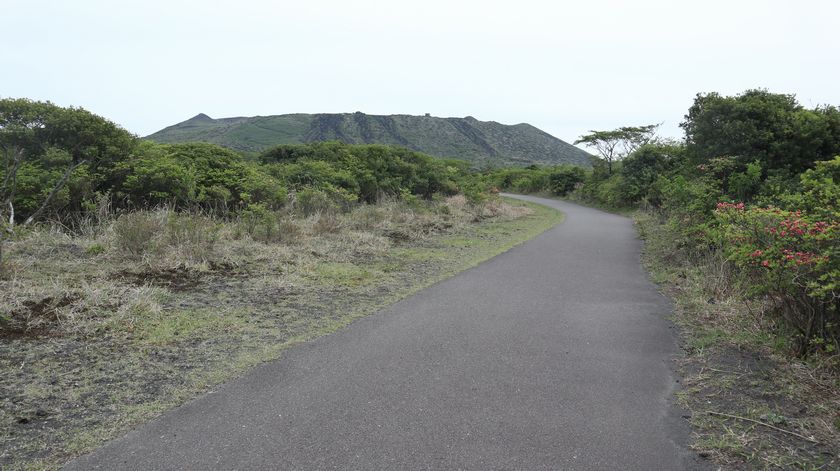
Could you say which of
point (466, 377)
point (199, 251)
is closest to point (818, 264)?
point (466, 377)

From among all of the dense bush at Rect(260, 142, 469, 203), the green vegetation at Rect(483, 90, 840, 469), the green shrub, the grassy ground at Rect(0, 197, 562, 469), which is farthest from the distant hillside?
the green shrub

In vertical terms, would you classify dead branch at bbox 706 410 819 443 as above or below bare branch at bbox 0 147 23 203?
below

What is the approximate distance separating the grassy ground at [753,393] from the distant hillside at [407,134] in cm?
8215

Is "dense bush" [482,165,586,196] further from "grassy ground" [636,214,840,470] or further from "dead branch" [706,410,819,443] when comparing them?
"dead branch" [706,410,819,443]

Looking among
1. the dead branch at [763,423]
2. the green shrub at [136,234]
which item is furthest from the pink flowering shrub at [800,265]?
the green shrub at [136,234]

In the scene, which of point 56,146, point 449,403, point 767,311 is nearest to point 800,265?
point 767,311

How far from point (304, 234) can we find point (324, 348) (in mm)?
6025

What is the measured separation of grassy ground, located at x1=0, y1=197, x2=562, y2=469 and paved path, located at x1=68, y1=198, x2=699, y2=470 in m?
0.41

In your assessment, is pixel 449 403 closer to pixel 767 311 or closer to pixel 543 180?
pixel 767 311

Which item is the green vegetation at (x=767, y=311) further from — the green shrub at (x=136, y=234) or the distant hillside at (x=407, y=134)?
the distant hillside at (x=407, y=134)

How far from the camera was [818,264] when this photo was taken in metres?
3.51

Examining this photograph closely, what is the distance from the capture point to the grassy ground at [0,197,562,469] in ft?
11.1

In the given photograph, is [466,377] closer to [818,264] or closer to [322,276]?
[818,264]

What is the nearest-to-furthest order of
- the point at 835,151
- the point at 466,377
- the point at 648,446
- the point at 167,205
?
1. the point at 648,446
2. the point at 466,377
3. the point at 167,205
4. the point at 835,151
